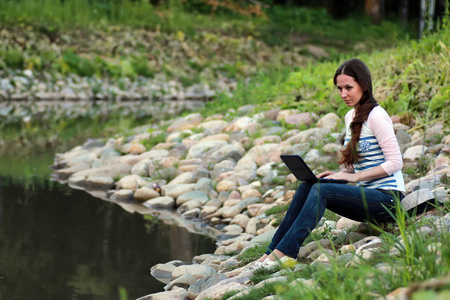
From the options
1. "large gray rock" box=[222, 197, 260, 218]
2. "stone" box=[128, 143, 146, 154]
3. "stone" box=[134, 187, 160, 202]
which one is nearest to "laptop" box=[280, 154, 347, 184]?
"large gray rock" box=[222, 197, 260, 218]

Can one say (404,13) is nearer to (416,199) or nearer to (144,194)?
(144,194)

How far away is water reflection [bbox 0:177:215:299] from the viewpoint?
4125mm

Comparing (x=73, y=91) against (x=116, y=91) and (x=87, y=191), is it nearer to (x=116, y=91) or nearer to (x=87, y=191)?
(x=116, y=91)

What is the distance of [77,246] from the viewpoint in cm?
498

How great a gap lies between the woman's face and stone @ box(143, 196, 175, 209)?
2.95 m

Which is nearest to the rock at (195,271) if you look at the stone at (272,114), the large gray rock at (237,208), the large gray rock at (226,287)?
the large gray rock at (226,287)

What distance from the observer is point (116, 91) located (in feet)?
59.3

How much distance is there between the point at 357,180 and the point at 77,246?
2.26 meters

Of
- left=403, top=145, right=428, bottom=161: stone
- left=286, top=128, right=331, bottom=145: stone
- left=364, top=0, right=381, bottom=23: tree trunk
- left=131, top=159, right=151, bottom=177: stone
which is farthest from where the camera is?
left=364, top=0, right=381, bottom=23: tree trunk

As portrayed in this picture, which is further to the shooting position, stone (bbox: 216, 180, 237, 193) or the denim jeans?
stone (bbox: 216, 180, 237, 193)

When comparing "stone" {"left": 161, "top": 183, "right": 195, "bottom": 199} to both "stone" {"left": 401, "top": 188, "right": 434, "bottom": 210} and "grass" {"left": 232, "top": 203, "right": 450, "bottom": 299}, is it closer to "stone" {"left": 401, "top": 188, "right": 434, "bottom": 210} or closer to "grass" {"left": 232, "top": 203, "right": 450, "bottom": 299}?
"stone" {"left": 401, "top": 188, "right": 434, "bottom": 210}

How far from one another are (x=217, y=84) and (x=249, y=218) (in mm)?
14427

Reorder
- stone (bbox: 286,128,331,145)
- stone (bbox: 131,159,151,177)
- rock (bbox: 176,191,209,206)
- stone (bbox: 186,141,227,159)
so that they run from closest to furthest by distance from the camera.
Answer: rock (bbox: 176,191,209,206), stone (bbox: 286,128,331,145), stone (bbox: 131,159,151,177), stone (bbox: 186,141,227,159)

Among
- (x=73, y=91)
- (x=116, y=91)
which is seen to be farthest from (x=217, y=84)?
(x=73, y=91)
